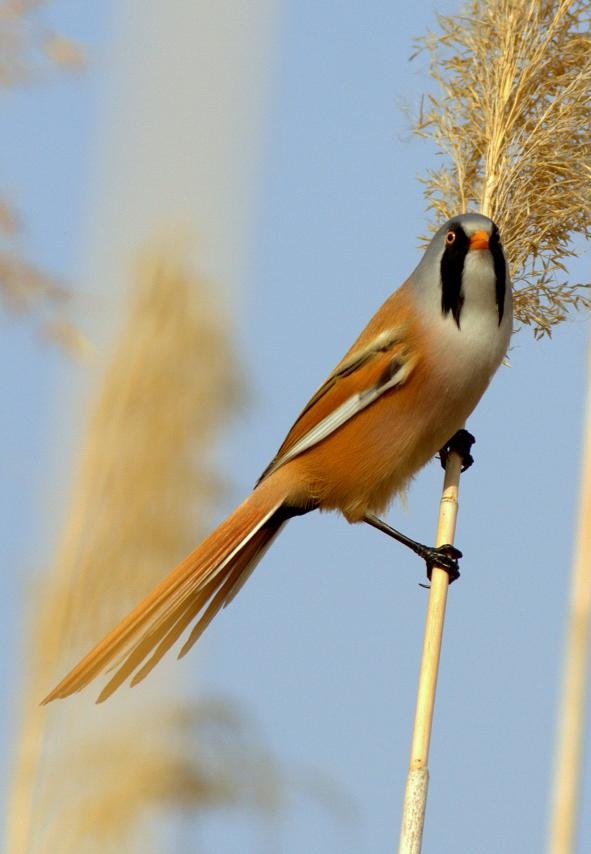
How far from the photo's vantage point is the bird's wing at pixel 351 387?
2.19m

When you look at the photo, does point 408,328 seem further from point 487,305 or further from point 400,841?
point 400,841

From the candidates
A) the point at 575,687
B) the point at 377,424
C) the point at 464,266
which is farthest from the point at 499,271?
the point at 575,687

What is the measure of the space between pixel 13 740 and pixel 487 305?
1.16m

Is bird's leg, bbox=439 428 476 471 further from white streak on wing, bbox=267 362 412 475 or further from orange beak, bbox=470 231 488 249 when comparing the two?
orange beak, bbox=470 231 488 249

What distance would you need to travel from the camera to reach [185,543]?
166cm

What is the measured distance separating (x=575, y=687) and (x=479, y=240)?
0.80m

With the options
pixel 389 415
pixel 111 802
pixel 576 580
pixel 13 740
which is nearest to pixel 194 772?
pixel 111 802

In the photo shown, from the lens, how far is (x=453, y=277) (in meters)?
2.01

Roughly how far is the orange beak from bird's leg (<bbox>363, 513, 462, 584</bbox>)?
21.6 inches

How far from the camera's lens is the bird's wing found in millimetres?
2189

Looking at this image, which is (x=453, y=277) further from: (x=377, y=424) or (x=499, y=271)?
(x=377, y=424)

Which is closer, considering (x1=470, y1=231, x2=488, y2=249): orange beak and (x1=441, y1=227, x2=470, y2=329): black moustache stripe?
(x1=470, y1=231, x2=488, y2=249): orange beak

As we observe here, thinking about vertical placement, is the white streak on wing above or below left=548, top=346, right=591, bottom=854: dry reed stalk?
above

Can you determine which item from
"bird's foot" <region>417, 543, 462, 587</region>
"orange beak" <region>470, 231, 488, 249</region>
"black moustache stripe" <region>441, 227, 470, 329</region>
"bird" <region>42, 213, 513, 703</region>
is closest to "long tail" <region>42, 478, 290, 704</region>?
"bird" <region>42, 213, 513, 703</region>
